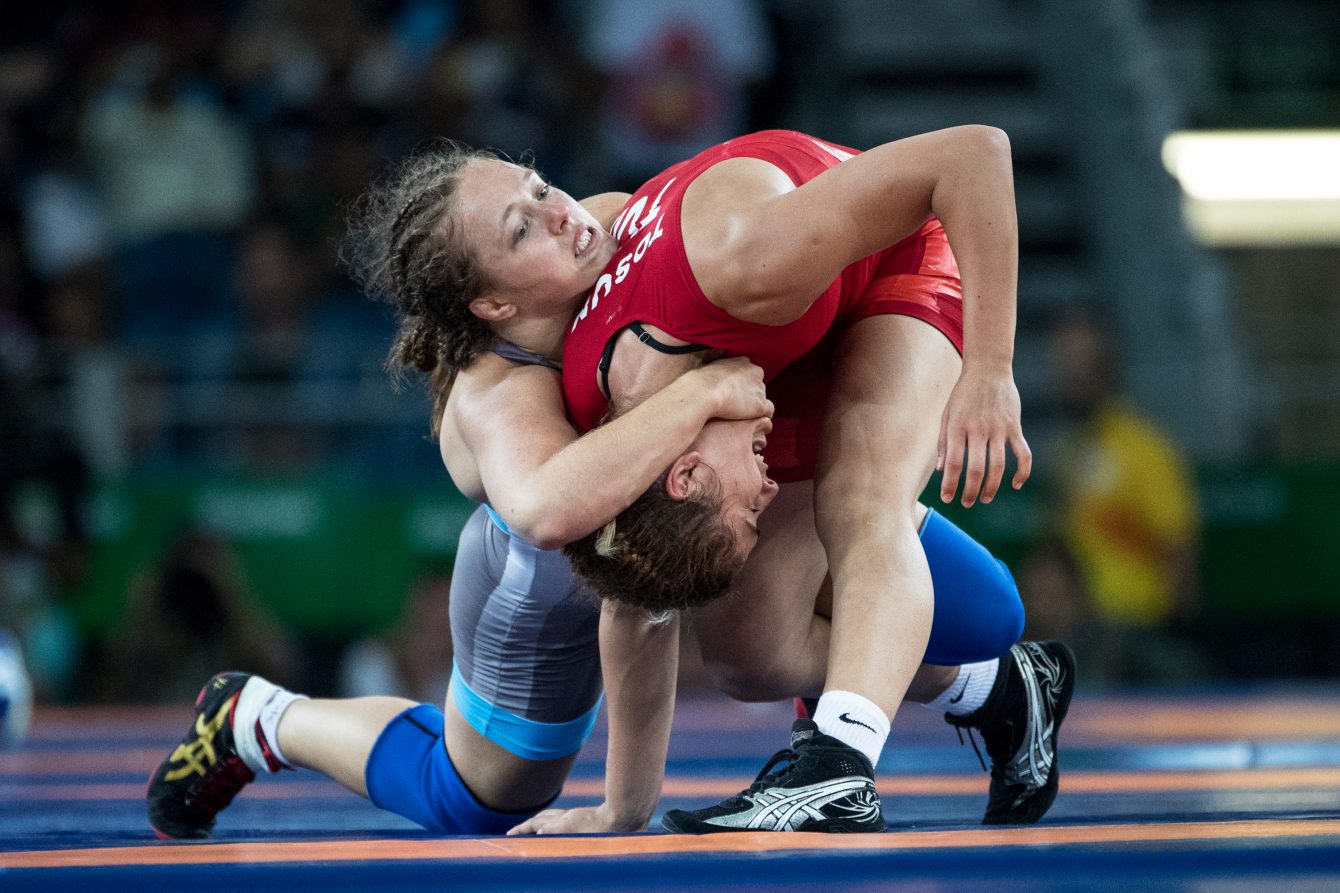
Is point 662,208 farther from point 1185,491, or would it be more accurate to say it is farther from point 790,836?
point 1185,491

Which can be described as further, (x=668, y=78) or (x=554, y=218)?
(x=668, y=78)

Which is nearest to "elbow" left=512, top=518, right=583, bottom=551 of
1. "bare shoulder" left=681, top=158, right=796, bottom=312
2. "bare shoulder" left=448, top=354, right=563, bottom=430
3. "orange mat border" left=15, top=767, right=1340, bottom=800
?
"bare shoulder" left=448, top=354, right=563, bottom=430

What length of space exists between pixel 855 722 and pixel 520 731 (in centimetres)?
81

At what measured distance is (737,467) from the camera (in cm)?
227

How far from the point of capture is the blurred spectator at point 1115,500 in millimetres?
5684

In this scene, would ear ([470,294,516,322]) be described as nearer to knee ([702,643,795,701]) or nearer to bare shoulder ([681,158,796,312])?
bare shoulder ([681,158,796,312])

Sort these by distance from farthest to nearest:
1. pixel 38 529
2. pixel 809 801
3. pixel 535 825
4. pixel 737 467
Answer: pixel 38 529, pixel 535 825, pixel 737 467, pixel 809 801

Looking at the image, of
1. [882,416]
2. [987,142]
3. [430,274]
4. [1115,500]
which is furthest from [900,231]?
[1115,500]

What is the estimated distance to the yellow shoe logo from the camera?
111 inches

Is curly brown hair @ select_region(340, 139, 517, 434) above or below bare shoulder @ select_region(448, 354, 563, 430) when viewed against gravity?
above

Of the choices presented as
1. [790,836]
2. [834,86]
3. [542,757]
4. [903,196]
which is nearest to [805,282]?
[903,196]

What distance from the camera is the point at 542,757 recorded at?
2811mm

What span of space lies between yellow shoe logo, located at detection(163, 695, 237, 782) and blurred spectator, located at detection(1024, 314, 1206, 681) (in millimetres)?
3390

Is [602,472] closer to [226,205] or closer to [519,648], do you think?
[519,648]
